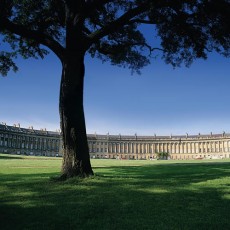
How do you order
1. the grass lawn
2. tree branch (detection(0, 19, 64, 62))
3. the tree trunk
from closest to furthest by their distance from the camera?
the grass lawn, the tree trunk, tree branch (detection(0, 19, 64, 62))

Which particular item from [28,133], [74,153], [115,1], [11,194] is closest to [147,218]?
[11,194]

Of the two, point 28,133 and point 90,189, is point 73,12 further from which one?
point 28,133

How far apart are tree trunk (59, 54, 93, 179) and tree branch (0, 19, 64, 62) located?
0.72 m

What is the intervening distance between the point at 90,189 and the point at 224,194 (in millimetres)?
4430

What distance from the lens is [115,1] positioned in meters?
19.0

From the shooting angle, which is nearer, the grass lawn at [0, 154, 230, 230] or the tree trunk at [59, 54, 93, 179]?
the grass lawn at [0, 154, 230, 230]

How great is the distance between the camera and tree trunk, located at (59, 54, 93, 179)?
15.3 metres

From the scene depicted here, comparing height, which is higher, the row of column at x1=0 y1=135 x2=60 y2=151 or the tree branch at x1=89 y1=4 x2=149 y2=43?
the tree branch at x1=89 y1=4 x2=149 y2=43

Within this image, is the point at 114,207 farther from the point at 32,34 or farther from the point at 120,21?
the point at 32,34

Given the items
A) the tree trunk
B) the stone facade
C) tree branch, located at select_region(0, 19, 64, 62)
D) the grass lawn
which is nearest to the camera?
the grass lawn

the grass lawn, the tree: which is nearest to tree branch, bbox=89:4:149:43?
the tree

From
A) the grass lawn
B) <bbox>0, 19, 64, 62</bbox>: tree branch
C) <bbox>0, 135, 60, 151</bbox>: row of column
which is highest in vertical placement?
<bbox>0, 19, 64, 62</bbox>: tree branch

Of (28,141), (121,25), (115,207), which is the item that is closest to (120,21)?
(121,25)

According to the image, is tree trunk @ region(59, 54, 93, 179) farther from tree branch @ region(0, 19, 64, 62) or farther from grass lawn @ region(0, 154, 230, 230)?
grass lawn @ region(0, 154, 230, 230)
